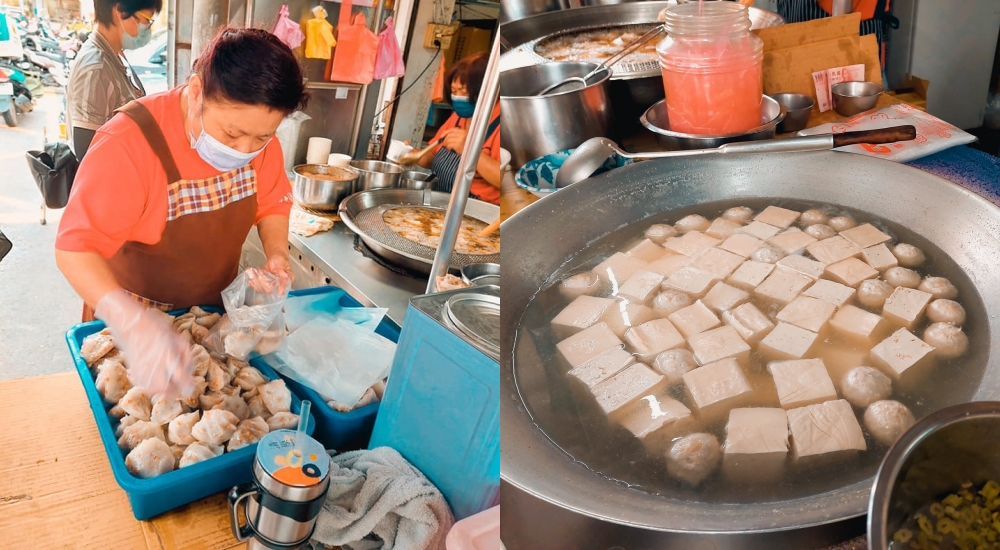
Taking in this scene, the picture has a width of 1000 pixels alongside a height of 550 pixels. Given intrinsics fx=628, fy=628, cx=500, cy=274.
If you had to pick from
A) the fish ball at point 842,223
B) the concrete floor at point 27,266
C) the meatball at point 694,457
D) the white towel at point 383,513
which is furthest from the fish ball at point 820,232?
the concrete floor at point 27,266

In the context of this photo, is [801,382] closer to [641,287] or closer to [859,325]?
[859,325]

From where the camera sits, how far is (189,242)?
41.8 inches

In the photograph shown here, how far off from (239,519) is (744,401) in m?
0.78

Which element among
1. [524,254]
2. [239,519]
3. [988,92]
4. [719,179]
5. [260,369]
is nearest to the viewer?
[239,519]

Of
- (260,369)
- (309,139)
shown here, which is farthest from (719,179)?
(260,369)

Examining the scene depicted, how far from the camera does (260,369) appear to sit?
→ 48.8 inches

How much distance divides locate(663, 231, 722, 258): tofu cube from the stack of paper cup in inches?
26.7

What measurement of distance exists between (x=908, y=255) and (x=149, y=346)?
1338mm

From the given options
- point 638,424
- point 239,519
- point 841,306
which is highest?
point 841,306

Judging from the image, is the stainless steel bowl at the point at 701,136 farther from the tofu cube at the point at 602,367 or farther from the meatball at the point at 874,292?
the tofu cube at the point at 602,367

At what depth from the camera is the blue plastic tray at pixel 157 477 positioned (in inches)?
37.5

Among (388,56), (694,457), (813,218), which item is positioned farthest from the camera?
(813,218)

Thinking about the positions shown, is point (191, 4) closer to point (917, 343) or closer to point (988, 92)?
point (917, 343)

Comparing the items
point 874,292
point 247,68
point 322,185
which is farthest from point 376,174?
point 874,292
